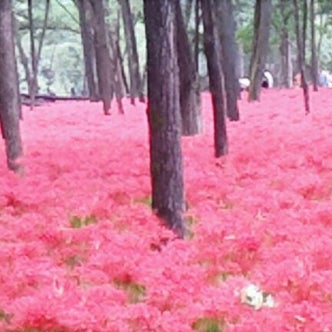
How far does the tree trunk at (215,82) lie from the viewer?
10273 mm

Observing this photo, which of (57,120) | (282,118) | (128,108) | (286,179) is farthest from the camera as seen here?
(128,108)

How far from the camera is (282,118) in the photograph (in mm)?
15500

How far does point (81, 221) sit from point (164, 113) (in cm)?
107

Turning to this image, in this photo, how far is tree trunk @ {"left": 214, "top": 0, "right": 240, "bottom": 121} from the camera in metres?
15.7

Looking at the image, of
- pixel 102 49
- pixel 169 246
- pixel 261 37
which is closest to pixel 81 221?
pixel 169 246

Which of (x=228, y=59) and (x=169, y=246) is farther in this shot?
(x=228, y=59)

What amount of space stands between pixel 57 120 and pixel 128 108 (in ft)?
11.6

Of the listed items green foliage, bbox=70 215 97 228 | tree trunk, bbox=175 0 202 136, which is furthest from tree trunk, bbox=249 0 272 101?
green foliage, bbox=70 215 97 228

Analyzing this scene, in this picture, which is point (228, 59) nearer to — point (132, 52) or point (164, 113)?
point (132, 52)

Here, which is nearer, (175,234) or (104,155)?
(175,234)

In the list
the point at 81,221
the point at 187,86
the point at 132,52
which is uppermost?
the point at 132,52

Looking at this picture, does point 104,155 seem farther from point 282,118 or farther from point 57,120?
point 57,120

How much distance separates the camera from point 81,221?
6.98 metres

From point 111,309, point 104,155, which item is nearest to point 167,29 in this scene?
point 111,309
